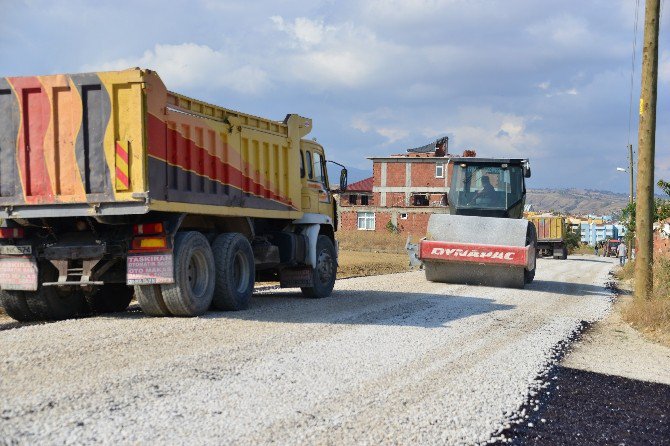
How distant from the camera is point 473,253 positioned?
1586cm

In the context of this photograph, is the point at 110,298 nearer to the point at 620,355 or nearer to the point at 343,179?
the point at 343,179

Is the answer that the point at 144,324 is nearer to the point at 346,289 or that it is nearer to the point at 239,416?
the point at 239,416

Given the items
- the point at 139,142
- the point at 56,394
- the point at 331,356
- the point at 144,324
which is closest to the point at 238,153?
the point at 139,142

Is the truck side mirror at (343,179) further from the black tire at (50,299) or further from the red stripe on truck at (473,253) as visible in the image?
the black tire at (50,299)

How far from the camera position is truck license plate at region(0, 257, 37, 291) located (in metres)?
9.27

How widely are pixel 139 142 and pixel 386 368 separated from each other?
4057 millimetres

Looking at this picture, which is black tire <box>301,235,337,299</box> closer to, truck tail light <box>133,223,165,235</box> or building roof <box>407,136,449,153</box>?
truck tail light <box>133,223,165,235</box>

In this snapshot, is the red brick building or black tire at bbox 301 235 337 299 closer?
black tire at bbox 301 235 337 299

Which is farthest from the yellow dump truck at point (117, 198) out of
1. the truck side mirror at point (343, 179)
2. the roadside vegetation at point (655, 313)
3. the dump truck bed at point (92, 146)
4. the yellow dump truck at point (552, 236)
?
the yellow dump truck at point (552, 236)

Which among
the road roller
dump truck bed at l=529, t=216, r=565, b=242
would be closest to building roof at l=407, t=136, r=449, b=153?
dump truck bed at l=529, t=216, r=565, b=242

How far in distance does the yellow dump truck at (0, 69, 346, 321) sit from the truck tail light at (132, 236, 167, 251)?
20 mm

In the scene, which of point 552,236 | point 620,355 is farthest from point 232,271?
point 552,236

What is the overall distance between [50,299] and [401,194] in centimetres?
5996

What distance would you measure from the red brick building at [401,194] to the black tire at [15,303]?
5709 centimetres
